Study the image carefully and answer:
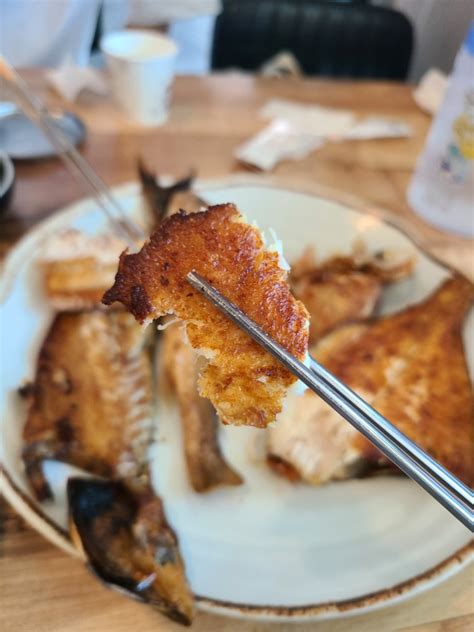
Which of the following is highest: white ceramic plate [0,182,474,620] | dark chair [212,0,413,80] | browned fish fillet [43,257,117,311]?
dark chair [212,0,413,80]

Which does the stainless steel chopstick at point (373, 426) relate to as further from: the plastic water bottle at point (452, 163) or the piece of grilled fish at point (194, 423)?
the plastic water bottle at point (452, 163)

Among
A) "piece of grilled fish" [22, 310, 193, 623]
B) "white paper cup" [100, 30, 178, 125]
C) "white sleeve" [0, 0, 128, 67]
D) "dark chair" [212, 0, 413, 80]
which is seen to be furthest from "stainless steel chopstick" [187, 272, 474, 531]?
"dark chair" [212, 0, 413, 80]

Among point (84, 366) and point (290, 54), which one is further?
point (290, 54)

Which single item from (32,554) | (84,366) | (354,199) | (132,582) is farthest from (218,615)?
(354,199)

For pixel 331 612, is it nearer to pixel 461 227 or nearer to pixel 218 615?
pixel 218 615

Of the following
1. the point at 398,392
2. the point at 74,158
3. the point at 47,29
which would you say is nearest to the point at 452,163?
the point at 398,392

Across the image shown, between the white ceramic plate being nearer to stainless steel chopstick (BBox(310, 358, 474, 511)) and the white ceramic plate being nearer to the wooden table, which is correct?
the wooden table

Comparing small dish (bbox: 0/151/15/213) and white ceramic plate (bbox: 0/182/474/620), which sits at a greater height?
small dish (bbox: 0/151/15/213)
